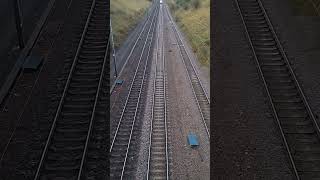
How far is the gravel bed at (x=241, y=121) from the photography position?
50.3 feet

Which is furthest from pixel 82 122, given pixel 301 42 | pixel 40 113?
pixel 301 42

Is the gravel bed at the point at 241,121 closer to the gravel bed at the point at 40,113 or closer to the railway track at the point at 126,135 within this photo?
the railway track at the point at 126,135

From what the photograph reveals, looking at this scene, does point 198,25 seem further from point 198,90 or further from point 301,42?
point 301,42

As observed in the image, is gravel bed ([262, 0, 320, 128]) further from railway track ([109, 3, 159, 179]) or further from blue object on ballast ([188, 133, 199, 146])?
railway track ([109, 3, 159, 179])

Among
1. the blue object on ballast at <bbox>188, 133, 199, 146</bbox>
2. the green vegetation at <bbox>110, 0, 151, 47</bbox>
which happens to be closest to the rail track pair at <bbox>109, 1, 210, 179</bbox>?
the blue object on ballast at <bbox>188, 133, 199, 146</bbox>

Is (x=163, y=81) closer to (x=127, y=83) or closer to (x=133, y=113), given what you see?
(x=127, y=83)

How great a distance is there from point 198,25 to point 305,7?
20.1m

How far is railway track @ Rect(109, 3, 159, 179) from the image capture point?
17.1 metres

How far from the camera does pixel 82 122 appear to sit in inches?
676

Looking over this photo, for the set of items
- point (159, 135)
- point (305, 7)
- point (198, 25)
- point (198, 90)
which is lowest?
point (159, 135)

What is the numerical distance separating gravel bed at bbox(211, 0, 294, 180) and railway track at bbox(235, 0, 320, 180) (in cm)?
32

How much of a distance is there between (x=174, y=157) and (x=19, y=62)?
8.44m

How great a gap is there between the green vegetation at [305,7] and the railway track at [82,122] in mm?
10510

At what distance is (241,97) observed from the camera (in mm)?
19359
